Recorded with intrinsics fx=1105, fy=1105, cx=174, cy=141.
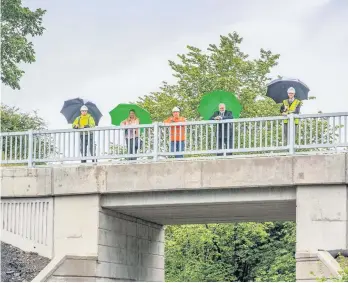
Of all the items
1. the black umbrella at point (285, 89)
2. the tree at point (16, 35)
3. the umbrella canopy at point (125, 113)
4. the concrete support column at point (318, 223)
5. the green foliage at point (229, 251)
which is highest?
the tree at point (16, 35)

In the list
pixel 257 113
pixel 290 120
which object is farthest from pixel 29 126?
pixel 290 120

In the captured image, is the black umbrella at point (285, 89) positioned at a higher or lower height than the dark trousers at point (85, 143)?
higher

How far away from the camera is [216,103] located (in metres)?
26.8

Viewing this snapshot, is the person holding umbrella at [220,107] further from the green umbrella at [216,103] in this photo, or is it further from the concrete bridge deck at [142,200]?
the concrete bridge deck at [142,200]

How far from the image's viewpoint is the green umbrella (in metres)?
26.7

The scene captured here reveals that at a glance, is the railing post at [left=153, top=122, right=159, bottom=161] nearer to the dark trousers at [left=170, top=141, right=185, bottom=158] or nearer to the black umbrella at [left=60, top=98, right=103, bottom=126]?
the dark trousers at [left=170, top=141, right=185, bottom=158]

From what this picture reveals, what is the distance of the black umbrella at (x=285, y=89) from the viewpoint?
28.3m

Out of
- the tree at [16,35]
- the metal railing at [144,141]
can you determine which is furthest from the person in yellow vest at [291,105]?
the tree at [16,35]

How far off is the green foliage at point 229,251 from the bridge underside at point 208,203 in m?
11.0

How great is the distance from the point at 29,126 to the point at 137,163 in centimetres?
1979

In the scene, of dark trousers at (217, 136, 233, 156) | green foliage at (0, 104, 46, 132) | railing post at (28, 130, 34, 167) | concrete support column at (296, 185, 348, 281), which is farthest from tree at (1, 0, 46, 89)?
concrete support column at (296, 185, 348, 281)

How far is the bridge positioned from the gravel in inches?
10.3

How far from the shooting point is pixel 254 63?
151 feet

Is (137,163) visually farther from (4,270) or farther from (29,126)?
(29,126)
